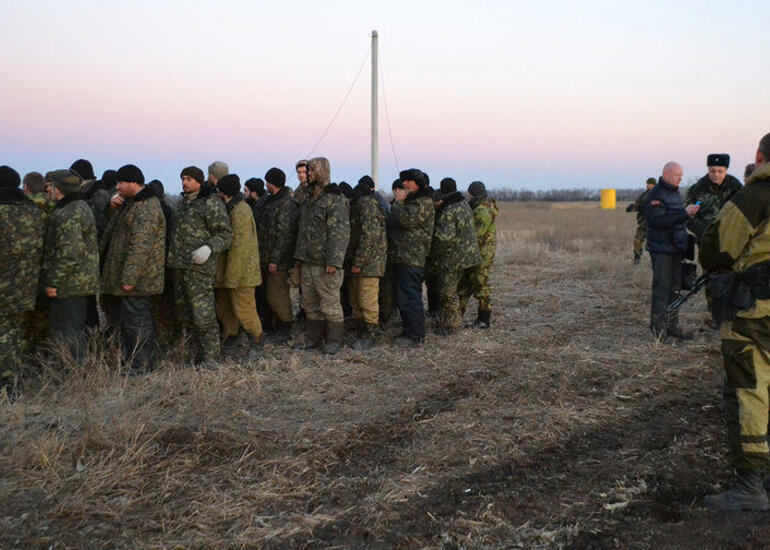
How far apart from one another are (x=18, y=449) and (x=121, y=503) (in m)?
0.98

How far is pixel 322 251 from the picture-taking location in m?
6.85

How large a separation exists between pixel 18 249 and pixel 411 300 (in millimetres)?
3703

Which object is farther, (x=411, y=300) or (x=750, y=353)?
(x=411, y=300)

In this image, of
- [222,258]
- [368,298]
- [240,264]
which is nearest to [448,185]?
[368,298]

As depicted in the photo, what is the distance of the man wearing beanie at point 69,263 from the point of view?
19.3 feet

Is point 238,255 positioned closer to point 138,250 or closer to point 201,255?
point 201,255

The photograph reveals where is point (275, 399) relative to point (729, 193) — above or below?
below

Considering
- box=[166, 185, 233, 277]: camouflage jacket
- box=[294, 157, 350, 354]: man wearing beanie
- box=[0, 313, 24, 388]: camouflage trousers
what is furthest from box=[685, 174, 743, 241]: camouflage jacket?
box=[0, 313, 24, 388]: camouflage trousers

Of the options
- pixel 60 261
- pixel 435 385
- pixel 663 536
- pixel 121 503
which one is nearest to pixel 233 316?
pixel 60 261

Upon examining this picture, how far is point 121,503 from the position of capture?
12.1 ft

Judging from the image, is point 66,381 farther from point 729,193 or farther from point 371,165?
point 371,165

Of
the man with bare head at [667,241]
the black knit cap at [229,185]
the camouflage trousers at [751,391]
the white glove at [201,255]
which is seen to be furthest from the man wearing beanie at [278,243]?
the camouflage trousers at [751,391]

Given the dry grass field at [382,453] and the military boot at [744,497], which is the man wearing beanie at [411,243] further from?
the military boot at [744,497]

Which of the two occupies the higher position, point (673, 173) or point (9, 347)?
point (673, 173)
